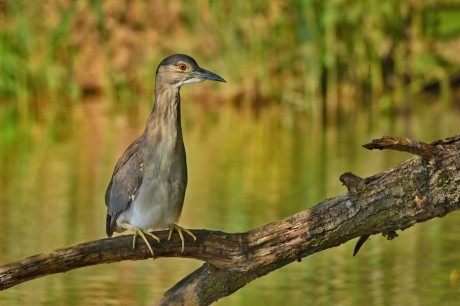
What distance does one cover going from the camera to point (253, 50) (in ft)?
54.6

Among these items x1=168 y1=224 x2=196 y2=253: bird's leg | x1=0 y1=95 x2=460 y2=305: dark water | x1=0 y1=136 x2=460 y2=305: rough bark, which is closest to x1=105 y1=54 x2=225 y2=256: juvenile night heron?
x1=168 y1=224 x2=196 y2=253: bird's leg

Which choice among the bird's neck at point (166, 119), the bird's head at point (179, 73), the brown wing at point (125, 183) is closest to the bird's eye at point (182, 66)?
the bird's head at point (179, 73)

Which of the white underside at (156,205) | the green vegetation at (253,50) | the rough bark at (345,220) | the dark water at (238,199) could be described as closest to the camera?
the rough bark at (345,220)

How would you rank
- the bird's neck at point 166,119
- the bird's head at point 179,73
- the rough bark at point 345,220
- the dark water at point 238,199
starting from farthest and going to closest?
the dark water at point 238,199, the bird's head at point 179,73, the bird's neck at point 166,119, the rough bark at point 345,220


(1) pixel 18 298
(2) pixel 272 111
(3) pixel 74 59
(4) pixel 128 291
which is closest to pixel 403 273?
(4) pixel 128 291

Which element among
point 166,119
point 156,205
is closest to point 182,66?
point 166,119

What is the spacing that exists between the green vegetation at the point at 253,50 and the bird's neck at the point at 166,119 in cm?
841

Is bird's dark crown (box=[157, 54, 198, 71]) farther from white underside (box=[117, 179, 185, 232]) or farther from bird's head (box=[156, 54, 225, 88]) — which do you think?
white underside (box=[117, 179, 185, 232])

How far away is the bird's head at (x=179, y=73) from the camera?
743 cm

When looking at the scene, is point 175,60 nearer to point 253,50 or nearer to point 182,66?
point 182,66

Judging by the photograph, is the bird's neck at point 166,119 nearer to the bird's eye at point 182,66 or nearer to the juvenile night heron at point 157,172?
the juvenile night heron at point 157,172

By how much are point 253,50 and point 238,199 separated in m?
5.74

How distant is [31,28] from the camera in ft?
54.8

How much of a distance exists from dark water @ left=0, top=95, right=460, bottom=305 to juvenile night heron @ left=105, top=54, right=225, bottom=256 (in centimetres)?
90
